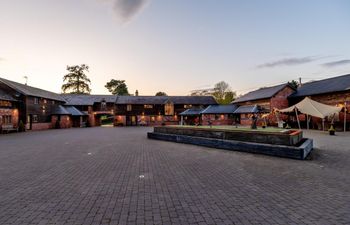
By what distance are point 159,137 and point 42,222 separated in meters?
13.8

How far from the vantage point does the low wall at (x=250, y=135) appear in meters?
10.1

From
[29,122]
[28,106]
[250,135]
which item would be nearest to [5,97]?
[28,106]

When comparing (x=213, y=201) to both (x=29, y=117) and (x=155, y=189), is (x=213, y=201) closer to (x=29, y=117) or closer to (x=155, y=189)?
(x=155, y=189)

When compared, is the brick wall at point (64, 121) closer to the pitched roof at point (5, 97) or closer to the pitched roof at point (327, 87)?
the pitched roof at point (5, 97)

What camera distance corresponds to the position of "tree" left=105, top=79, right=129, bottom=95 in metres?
73.4

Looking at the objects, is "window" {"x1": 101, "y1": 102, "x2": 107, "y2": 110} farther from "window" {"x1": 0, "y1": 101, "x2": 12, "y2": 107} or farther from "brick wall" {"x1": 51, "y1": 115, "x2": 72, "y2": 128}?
"window" {"x1": 0, "y1": 101, "x2": 12, "y2": 107}

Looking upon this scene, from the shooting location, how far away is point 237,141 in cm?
1176

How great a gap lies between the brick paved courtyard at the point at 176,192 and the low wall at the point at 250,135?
1785 mm

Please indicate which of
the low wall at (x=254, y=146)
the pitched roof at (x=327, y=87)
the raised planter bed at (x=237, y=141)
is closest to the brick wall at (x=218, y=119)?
the pitched roof at (x=327, y=87)

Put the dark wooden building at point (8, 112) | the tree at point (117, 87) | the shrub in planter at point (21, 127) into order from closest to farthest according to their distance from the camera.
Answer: the dark wooden building at point (8, 112) → the shrub in planter at point (21, 127) → the tree at point (117, 87)

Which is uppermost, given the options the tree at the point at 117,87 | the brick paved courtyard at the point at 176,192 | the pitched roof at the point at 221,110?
the tree at the point at 117,87

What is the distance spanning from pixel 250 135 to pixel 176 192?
7.73m

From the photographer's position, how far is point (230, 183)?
19.5ft

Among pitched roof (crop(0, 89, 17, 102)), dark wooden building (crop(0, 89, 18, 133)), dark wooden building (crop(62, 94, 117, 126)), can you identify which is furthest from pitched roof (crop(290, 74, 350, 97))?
dark wooden building (crop(0, 89, 18, 133))
